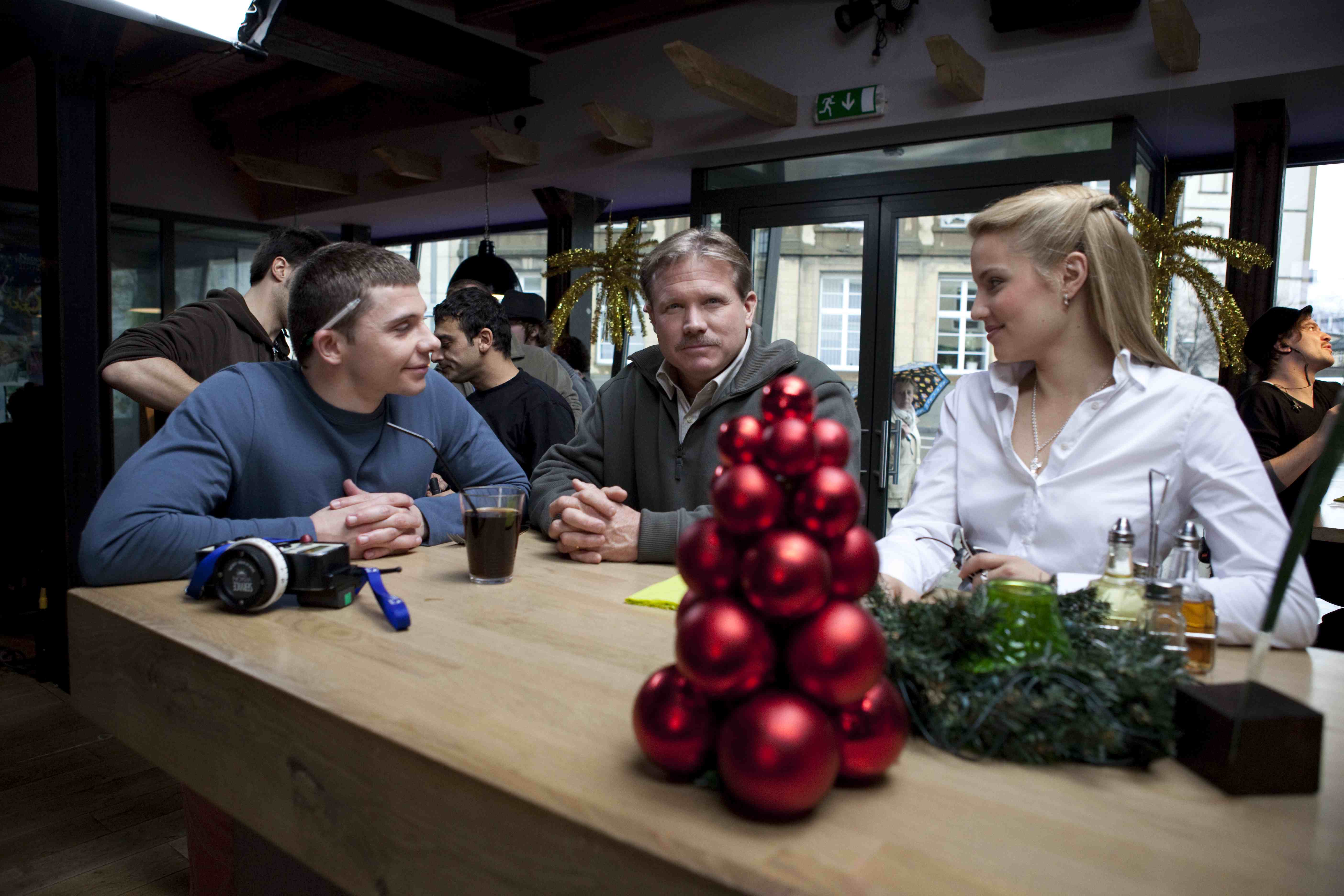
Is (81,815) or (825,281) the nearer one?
(81,815)

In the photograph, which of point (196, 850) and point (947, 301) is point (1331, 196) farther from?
point (196, 850)

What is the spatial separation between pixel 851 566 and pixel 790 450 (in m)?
0.10

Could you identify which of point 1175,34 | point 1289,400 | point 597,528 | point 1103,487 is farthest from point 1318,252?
point 597,528

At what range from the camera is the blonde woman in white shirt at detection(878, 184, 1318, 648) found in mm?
1302

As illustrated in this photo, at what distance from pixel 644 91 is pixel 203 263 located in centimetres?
438

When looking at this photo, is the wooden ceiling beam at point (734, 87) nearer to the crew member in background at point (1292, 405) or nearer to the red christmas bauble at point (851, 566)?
the crew member in background at point (1292, 405)

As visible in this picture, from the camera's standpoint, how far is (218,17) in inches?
82.7

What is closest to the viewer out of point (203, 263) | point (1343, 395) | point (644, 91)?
point (1343, 395)

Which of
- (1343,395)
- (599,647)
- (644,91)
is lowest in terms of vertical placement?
(599,647)

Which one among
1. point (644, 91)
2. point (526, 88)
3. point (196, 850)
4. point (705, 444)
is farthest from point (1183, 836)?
point (526, 88)

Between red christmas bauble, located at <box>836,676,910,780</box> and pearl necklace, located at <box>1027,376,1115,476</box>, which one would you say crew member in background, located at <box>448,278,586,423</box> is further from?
red christmas bauble, located at <box>836,676,910,780</box>

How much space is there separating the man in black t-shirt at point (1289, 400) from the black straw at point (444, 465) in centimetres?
271

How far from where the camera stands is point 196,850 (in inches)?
62.7

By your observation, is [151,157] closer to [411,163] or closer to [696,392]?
[411,163]
